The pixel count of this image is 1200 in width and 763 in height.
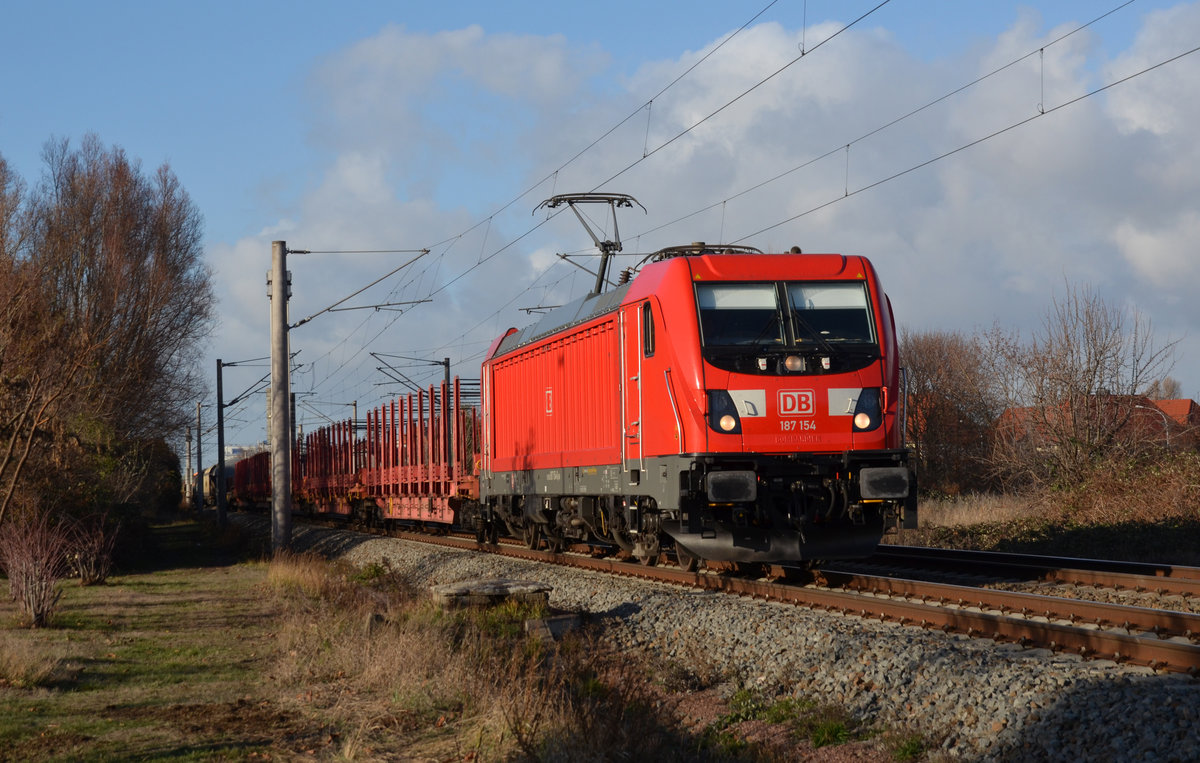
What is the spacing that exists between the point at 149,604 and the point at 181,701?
24.8 ft

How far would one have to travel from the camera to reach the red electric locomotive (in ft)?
40.0

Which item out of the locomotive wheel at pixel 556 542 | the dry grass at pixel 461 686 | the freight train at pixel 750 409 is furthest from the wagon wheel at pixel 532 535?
the dry grass at pixel 461 686

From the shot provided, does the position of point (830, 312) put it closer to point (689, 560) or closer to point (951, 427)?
point (689, 560)

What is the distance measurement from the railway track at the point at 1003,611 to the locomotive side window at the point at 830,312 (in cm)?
275

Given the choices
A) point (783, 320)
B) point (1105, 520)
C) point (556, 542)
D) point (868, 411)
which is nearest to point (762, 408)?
point (783, 320)

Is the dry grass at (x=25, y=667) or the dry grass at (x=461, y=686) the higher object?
the dry grass at (x=25, y=667)

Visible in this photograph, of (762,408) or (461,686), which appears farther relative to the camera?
(762,408)

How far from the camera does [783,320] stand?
41.8 ft

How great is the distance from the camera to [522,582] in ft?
43.5

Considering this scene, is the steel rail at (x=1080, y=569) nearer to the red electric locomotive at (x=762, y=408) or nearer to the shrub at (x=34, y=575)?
the red electric locomotive at (x=762, y=408)

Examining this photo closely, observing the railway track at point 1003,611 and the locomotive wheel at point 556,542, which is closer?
the railway track at point 1003,611

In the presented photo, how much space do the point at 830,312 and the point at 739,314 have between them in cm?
108

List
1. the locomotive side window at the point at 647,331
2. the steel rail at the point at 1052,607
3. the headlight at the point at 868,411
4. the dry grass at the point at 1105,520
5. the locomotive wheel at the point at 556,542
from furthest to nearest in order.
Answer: the locomotive wheel at the point at 556,542 < the dry grass at the point at 1105,520 < the locomotive side window at the point at 647,331 < the headlight at the point at 868,411 < the steel rail at the point at 1052,607

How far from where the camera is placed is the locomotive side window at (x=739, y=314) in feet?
41.1
